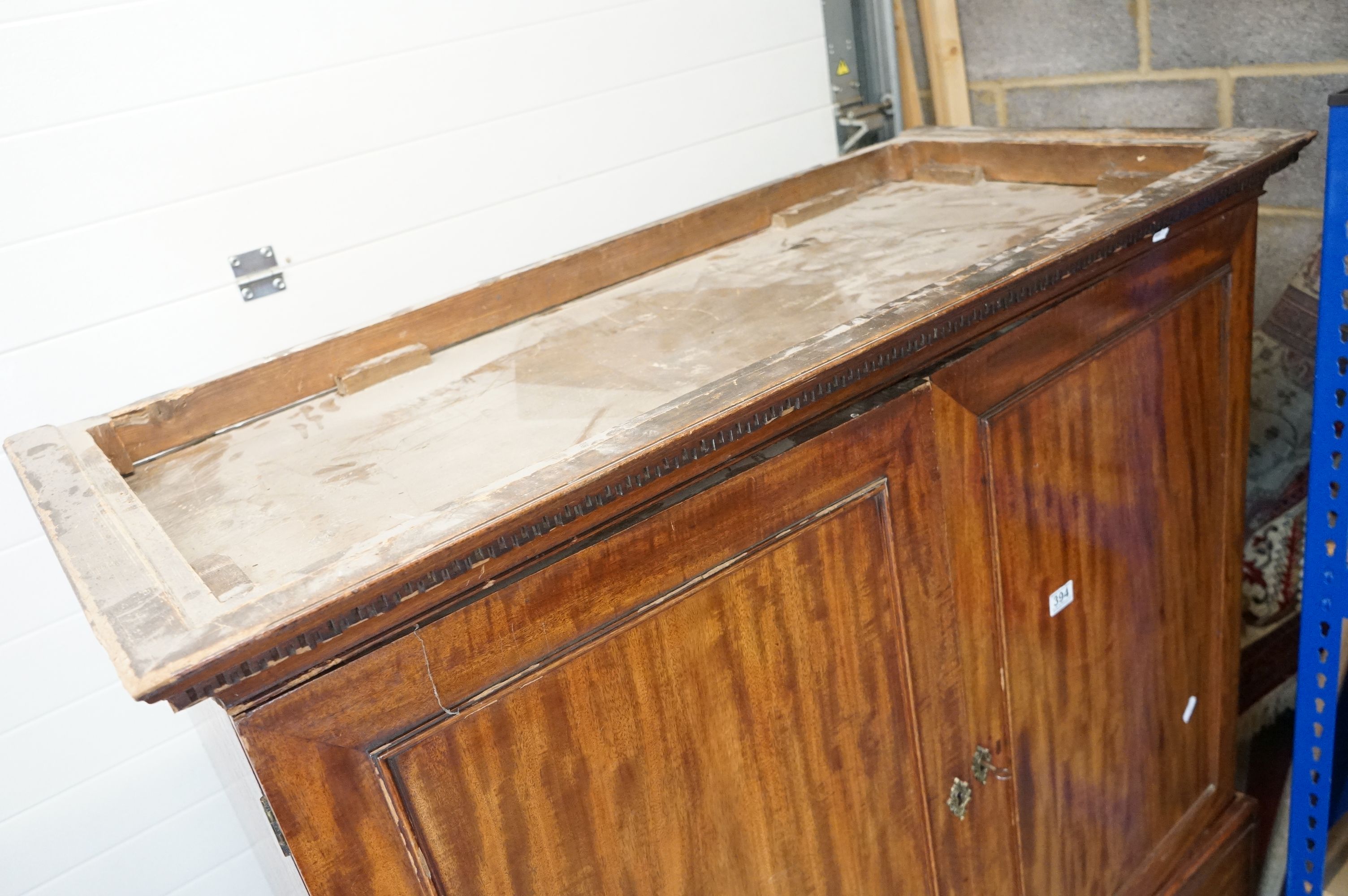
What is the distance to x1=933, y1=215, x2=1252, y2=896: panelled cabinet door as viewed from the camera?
1021 mm

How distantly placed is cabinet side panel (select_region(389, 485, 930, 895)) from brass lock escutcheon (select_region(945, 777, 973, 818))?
0.05 m

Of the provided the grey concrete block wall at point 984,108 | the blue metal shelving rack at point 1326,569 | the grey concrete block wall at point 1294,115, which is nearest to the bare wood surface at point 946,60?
the grey concrete block wall at point 984,108

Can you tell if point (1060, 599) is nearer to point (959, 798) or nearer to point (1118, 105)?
point (959, 798)

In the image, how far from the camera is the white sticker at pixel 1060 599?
112 centimetres

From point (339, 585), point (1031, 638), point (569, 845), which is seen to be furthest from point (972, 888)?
point (339, 585)

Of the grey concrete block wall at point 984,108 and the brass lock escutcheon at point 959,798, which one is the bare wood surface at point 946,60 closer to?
the grey concrete block wall at point 984,108

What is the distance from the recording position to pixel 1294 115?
1.50m

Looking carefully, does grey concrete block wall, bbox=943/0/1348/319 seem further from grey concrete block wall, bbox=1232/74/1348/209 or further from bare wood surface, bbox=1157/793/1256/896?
bare wood surface, bbox=1157/793/1256/896

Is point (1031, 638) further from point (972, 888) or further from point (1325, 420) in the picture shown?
point (1325, 420)

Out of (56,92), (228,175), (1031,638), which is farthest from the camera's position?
(228,175)

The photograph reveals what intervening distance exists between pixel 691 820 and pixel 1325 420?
0.94 meters

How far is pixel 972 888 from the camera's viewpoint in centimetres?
112

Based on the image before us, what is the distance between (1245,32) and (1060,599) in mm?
1016

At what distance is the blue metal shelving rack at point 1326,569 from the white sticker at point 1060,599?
366 millimetres
